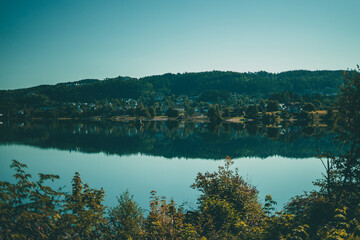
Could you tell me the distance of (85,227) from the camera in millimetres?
7750

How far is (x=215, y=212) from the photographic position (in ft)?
47.7

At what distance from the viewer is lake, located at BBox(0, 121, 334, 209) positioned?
38000 mm

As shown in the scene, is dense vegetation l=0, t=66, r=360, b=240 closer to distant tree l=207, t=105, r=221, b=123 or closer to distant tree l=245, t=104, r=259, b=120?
distant tree l=207, t=105, r=221, b=123

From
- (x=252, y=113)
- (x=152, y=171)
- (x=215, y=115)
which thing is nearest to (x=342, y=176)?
(x=152, y=171)

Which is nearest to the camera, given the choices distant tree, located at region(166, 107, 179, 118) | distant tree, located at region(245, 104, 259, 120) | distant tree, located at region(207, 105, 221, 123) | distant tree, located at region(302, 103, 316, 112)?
distant tree, located at region(302, 103, 316, 112)

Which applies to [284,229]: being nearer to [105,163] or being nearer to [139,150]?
[105,163]

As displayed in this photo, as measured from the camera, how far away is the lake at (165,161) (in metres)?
38.0

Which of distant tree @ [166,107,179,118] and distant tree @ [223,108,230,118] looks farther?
distant tree @ [166,107,179,118]

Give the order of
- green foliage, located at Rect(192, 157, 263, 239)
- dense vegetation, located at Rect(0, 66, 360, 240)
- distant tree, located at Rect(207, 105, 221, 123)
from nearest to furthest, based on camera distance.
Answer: dense vegetation, located at Rect(0, 66, 360, 240)
green foliage, located at Rect(192, 157, 263, 239)
distant tree, located at Rect(207, 105, 221, 123)

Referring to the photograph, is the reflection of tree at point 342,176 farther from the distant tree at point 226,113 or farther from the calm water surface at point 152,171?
the distant tree at point 226,113

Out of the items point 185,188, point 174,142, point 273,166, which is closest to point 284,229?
point 185,188

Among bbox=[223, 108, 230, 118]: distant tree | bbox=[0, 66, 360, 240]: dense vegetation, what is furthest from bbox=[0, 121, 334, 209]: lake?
bbox=[223, 108, 230, 118]: distant tree

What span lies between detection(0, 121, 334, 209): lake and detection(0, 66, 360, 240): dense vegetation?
24.3ft

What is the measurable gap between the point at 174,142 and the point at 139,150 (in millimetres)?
15998
